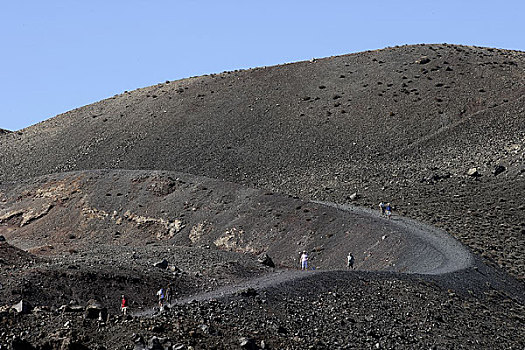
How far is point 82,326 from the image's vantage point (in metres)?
23.1

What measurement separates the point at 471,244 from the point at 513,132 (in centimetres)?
2941

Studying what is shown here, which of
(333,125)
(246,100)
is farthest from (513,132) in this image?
(246,100)

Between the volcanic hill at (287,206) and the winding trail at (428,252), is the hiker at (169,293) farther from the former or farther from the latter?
the winding trail at (428,252)

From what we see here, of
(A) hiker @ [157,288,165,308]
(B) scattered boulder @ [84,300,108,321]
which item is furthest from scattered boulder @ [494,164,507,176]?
(B) scattered boulder @ [84,300,108,321]

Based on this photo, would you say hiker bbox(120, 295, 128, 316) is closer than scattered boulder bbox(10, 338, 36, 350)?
No

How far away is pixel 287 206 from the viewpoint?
54625 mm

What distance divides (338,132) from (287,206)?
98.0 ft

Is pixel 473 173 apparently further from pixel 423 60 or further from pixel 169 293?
pixel 169 293

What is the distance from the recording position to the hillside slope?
66938 millimetres

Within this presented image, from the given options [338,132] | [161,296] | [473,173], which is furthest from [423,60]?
[161,296]

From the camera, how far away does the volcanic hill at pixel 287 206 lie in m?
30.0

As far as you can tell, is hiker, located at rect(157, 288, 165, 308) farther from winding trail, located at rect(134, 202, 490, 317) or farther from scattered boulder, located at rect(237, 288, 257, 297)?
scattered boulder, located at rect(237, 288, 257, 297)

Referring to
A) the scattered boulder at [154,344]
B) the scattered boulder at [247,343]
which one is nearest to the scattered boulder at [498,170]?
the scattered boulder at [247,343]

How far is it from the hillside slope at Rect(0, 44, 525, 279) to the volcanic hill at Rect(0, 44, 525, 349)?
0.28 meters
